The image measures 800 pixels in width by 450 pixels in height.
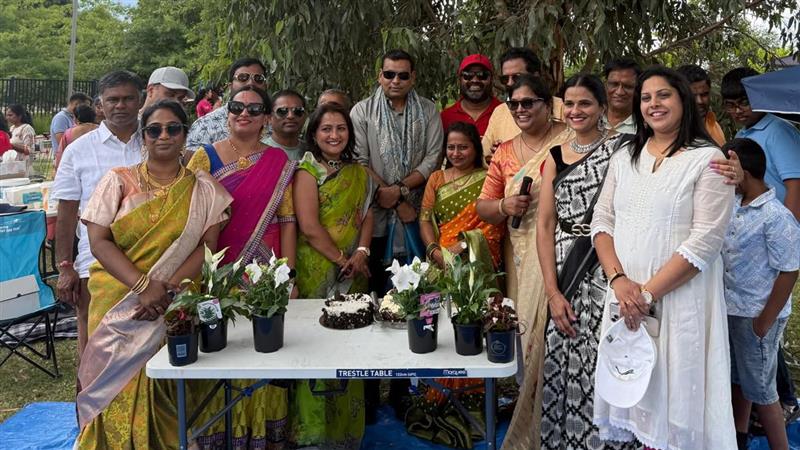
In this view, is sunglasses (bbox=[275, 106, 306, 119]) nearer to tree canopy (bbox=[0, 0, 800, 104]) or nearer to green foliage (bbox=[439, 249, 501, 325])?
green foliage (bbox=[439, 249, 501, 325])

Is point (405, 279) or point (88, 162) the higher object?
point (88, 162)

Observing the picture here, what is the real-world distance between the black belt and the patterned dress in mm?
16

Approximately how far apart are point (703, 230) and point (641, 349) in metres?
0.45

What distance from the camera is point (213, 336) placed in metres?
2.56

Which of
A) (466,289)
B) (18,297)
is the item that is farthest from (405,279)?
(18,297)

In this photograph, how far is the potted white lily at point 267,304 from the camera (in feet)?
8.33

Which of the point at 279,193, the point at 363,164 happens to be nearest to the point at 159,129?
the point at 279,193

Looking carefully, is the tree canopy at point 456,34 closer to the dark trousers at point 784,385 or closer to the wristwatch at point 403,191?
the wristwatch at point 403,191

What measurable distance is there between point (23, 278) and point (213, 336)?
252 cm

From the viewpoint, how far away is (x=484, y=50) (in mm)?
5191

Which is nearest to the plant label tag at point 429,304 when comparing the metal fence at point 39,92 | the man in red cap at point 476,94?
the man in red cap at point 476,94

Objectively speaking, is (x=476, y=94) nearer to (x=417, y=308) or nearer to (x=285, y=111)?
→ (x=285, y=111)

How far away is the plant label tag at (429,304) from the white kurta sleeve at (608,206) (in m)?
0.64

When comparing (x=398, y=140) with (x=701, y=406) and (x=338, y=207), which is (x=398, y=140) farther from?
(x=701, y=406)
